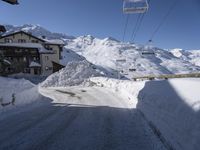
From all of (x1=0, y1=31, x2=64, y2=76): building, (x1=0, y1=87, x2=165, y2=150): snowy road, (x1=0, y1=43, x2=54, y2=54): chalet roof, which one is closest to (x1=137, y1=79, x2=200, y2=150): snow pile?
(x1=0, y1=87, x2=165, y2=150): snowy road

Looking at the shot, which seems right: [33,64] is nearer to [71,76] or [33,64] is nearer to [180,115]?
[71,76]

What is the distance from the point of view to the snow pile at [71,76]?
4317 centimetres

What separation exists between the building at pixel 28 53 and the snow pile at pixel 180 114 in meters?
64.7

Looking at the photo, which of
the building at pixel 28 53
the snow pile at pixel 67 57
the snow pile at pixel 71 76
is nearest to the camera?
the snow pile at pixel 71 76

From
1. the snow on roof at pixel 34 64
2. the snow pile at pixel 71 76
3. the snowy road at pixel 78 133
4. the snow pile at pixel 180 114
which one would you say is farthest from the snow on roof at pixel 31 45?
the snow pile at pixel 180 114

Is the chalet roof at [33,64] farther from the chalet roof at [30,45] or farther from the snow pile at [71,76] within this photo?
the snow pile at [71,76]

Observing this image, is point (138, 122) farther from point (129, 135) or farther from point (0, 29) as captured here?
point (0, 29)

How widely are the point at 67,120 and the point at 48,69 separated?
6577 cm

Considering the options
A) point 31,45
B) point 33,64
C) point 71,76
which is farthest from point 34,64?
point 71,76

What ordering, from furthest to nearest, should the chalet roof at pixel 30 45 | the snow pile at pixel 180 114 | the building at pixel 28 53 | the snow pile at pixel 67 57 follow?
the snow pile at pixel 67 57, the chalet roof at pixel 30 45, the building at pixel 28 53, the snow pile at pixel 180 114

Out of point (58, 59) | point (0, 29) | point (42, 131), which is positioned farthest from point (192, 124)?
point (58, 59)

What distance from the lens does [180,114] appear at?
6.10m

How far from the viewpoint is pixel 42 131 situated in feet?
29.5

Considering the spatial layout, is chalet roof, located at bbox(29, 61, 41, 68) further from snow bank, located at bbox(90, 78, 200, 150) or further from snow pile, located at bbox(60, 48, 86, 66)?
snow bank, located at bbox(90, 78, 200, 150)
